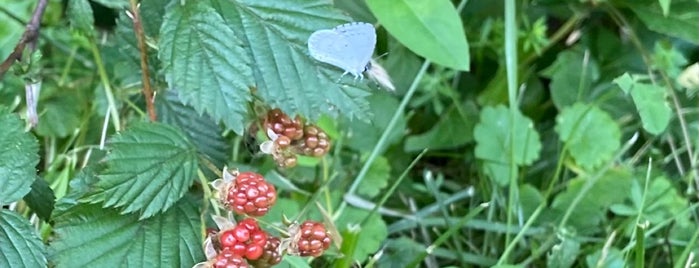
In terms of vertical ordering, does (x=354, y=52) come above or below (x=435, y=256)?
above

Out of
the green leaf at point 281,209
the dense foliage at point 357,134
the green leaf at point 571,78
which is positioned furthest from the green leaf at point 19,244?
the green leaf at point 571,78

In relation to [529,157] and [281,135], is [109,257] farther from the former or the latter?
[529,157]

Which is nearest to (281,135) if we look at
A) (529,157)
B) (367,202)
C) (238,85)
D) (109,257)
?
(238,85)

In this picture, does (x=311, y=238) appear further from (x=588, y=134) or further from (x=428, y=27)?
(x=588, y=134)

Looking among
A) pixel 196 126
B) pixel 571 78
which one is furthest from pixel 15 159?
pixel 571 78

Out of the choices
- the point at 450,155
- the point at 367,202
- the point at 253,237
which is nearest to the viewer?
the point at 253,237

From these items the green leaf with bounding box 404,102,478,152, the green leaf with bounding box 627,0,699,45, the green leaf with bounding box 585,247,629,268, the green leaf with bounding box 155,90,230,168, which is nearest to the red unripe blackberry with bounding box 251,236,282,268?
the green leaf with bounding box 155,90,230,168

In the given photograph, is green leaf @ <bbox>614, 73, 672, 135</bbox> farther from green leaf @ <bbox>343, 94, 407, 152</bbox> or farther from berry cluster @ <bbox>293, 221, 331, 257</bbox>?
berry cluster @ <bbox>293, 221, 331, 257</bbox>
